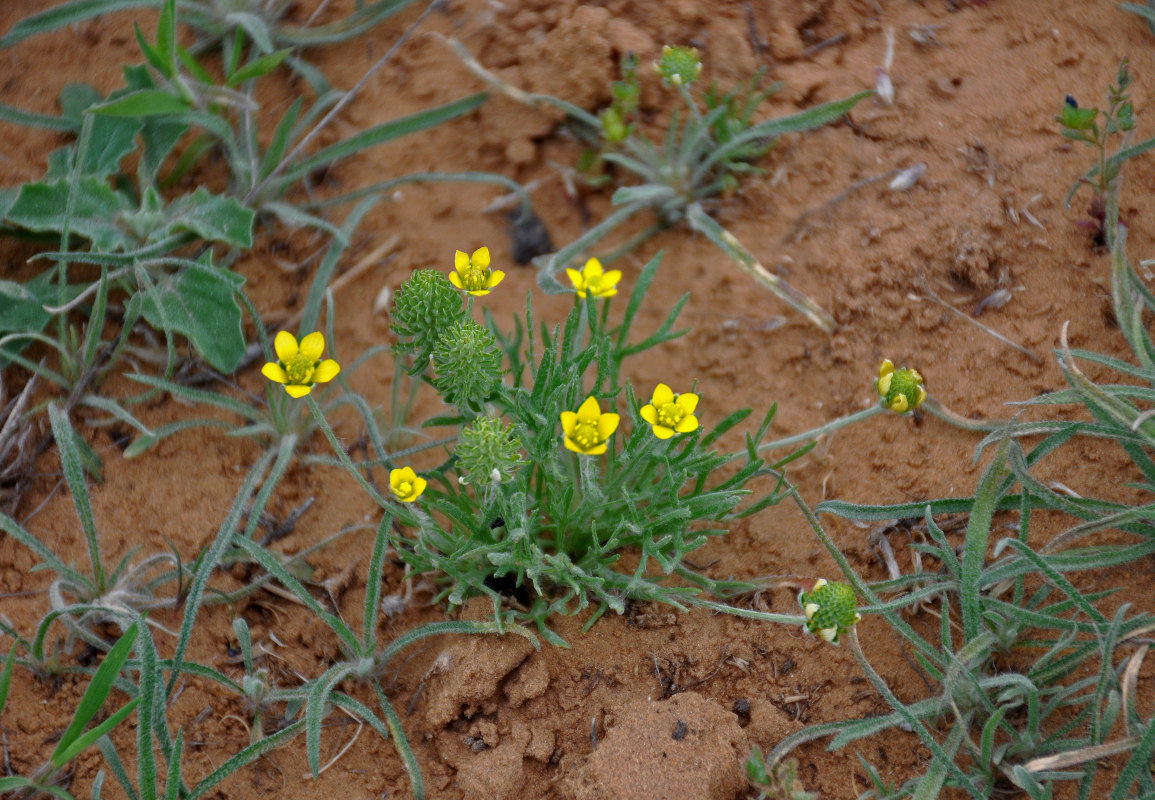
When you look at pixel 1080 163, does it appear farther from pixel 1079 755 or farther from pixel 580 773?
pixel 580 773

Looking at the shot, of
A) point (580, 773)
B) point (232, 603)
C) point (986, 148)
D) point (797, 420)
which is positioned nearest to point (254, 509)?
point (232, 603)

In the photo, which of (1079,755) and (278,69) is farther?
(278,69)

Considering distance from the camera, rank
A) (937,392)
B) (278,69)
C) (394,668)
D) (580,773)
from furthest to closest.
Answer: (278,69) → (937,392) → (394,668) → (580,773)

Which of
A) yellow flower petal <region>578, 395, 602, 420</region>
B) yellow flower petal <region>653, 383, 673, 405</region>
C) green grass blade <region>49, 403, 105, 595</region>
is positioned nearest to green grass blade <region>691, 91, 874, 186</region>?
yellow flower petal <region>653, 383, 673, 405</region>

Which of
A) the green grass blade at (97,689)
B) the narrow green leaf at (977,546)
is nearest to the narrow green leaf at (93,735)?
the green grass blade at (97,689)

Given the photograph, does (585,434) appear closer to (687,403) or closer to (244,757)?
(687,403)

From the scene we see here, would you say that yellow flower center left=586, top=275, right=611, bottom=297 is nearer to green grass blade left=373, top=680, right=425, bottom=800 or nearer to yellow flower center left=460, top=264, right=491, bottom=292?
yellow flower center left=460, top=264, right=491, bottom=292
